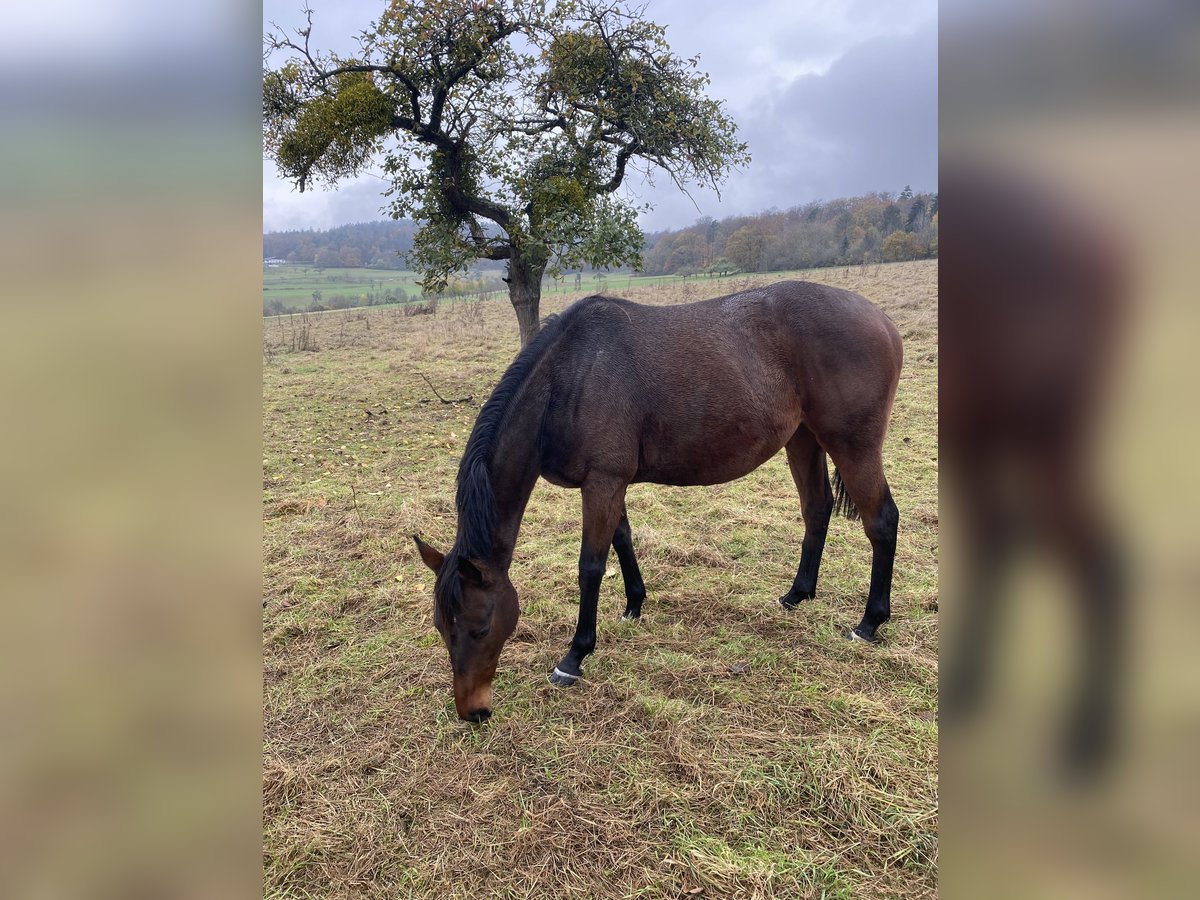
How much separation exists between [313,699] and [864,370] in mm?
3604

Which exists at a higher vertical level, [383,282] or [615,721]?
[383,282]

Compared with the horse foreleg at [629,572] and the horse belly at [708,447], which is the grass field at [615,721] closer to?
the horse foreleg at [629,572]

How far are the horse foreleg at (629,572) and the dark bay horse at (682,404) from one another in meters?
0.52

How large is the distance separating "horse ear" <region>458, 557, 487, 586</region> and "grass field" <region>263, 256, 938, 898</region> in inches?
30.8

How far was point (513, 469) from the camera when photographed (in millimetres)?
3414

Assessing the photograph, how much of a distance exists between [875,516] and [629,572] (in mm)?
1558

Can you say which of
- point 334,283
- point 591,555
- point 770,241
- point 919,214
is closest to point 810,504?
point 591,555

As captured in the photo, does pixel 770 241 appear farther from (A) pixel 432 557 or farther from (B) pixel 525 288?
(A) pixel 432 557

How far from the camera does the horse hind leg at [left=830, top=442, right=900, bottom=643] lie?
12.5 feet

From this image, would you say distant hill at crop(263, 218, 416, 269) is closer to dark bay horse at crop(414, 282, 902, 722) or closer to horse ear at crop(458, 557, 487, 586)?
dark bay horse at crop(414, 282, 902, 722)

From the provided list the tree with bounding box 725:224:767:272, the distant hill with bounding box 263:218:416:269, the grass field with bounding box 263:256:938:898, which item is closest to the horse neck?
the grass field with bounding box 263:256:938:898
